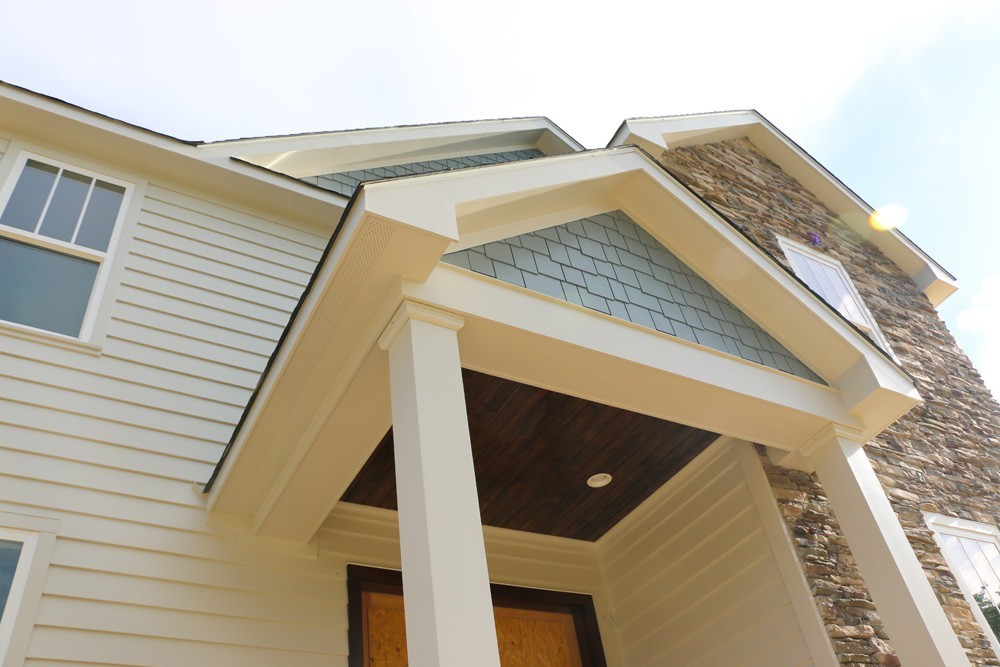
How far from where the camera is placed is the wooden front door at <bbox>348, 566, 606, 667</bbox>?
4945 millimetres

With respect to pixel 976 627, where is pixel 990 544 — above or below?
above

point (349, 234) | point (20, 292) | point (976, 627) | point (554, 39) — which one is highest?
point (554, 39)

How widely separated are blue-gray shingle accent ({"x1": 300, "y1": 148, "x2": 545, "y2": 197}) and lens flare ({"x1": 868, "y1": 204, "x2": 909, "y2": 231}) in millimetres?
4600

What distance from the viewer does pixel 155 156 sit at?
6.18m

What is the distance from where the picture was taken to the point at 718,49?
9.05 m

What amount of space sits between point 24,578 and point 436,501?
2.60m

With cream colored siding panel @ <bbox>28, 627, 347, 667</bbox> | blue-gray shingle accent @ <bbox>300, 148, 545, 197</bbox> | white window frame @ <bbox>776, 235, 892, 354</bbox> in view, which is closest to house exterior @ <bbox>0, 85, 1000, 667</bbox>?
cream colored siding panel @ <bbox>28, 627, 347, 667</bbox>

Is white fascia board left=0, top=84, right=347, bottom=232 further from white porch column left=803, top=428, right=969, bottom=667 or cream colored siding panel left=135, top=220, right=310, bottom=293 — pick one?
white porch column left=803, top=428, right=969, bottom=667

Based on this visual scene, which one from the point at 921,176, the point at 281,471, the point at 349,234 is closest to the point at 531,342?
the point at 349,234

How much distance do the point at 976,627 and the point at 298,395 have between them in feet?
17.3

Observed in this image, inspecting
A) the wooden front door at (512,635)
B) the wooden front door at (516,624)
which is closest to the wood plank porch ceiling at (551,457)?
the wooden front door at (516,624)

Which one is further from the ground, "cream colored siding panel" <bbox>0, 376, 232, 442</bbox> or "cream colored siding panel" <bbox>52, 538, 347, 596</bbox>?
"cream colored siding panel" <bbox>0, 376, 232, 442</bbox>

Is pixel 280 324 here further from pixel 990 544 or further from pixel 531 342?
pixel 990 544

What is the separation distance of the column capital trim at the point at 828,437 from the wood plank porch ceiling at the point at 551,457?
727 millimetres
